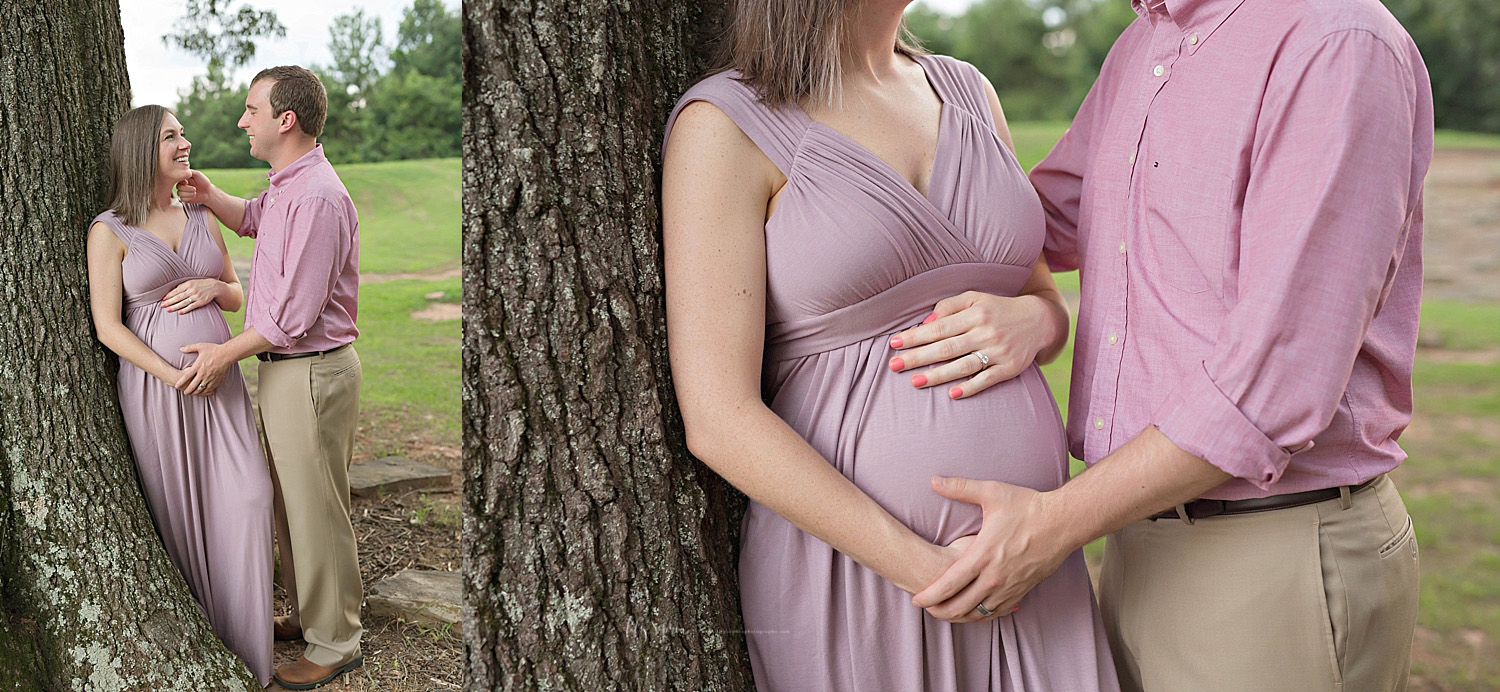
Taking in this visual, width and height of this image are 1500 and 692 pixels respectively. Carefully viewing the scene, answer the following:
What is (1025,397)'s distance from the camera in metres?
1.44

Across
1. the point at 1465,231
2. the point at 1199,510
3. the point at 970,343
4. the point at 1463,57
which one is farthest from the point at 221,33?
the point at 1463,57

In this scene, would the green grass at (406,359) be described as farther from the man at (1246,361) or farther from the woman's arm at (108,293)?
the man at (1246,361)

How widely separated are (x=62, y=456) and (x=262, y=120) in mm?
1270

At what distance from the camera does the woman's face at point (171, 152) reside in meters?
3.05

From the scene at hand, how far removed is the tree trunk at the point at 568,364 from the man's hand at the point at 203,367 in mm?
2392

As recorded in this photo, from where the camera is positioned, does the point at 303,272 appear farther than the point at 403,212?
No

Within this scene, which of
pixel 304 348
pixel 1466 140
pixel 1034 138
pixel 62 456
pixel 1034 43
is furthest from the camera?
pixel 1034 43

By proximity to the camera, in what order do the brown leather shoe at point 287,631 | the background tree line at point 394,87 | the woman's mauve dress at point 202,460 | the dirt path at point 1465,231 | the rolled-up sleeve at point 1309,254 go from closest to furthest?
the rolled-up sleeve at point 1309,254, the woman's mauve dress at point 202,460, the brown leather shoe at point 287,631, the background tree line at point 394,87, the dirt path at point 1465,231

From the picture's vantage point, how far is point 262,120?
3.35 m

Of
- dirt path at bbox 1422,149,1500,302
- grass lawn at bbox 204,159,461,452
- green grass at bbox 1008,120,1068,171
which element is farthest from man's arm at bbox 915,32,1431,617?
green grass at bbox 1008,120,1068,171

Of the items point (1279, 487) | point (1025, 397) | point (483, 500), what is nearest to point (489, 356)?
point (483, 500)

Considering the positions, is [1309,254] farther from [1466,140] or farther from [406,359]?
[1466,140]

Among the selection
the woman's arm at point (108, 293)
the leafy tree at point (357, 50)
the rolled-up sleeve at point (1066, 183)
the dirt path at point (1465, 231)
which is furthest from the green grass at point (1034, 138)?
the rolled-up sleeve at point (1066, 183)

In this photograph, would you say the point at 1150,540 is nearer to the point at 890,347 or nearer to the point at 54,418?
the point at 890,347
